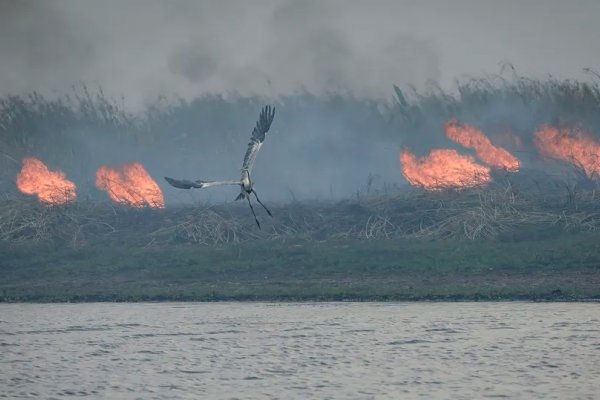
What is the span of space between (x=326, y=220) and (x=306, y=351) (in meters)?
19.8

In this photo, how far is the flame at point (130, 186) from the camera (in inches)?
1902

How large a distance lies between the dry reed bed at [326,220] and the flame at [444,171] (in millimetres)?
851

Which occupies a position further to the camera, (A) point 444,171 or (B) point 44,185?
(B) point 44,185

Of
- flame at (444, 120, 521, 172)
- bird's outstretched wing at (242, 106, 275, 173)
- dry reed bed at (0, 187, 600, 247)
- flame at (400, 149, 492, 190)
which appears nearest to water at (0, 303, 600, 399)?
bird's outstretched wing at (242, 106, 275, 173)

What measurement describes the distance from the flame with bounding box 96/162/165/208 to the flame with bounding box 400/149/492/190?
9.29 m

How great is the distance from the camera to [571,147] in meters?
50.0

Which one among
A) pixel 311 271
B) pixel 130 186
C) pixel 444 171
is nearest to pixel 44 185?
pixel 130 186

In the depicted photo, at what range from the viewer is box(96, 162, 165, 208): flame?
159 ft

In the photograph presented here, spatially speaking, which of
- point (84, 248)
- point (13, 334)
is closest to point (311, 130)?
point (84, 248)

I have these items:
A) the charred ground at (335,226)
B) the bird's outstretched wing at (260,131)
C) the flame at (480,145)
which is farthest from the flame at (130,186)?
the bird's outstretched wing at (260,131)

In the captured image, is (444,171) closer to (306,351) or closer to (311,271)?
(311,271)

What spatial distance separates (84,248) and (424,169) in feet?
41.2

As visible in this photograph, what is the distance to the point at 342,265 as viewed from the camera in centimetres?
3856

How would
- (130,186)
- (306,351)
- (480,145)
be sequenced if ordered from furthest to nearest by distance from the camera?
(480,145)
(130,186)
(306,351)
